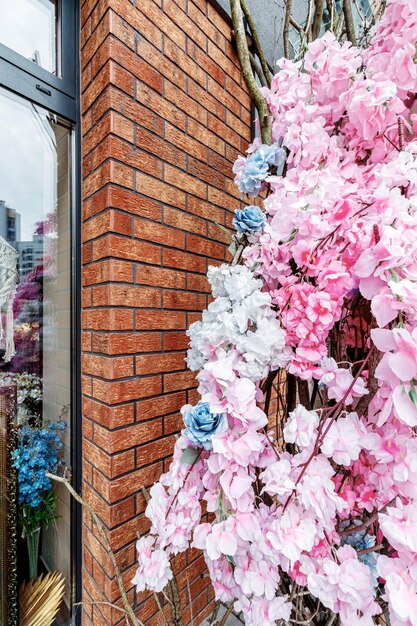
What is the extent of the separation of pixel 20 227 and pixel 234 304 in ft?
3.26

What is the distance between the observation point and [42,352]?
1.34 m

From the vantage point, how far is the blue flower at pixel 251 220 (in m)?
0.88

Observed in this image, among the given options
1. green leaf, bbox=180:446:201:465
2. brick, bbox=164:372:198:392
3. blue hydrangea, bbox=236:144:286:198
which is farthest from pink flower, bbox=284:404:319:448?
brick, bbox=164:372:198:392

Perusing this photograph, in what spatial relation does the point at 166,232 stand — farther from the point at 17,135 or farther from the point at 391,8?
the point at 391,8

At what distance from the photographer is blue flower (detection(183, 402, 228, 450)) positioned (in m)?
0.70

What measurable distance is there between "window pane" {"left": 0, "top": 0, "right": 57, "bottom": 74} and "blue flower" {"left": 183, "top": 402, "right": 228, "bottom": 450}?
142 centimetres

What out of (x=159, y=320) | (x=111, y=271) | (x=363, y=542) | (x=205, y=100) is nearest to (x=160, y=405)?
(x=159, y=320)

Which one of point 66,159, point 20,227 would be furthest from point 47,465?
point 66,159

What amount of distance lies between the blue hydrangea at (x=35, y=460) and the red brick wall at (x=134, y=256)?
5.9 inches

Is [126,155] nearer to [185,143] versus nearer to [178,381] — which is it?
[185,143]

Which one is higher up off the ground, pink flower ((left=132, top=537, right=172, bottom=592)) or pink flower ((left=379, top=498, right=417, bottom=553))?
pink flower ((left=379, top=498, right=417, bottom=553))

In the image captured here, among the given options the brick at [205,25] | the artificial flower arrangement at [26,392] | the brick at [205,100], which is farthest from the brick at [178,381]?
the brick at [205,25]

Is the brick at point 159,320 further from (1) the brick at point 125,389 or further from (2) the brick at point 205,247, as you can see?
(2) the brick at point 205,247

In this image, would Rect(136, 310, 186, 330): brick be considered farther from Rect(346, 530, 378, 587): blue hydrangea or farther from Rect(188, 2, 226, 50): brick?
Rect(188, 2, 226, 50): brick
